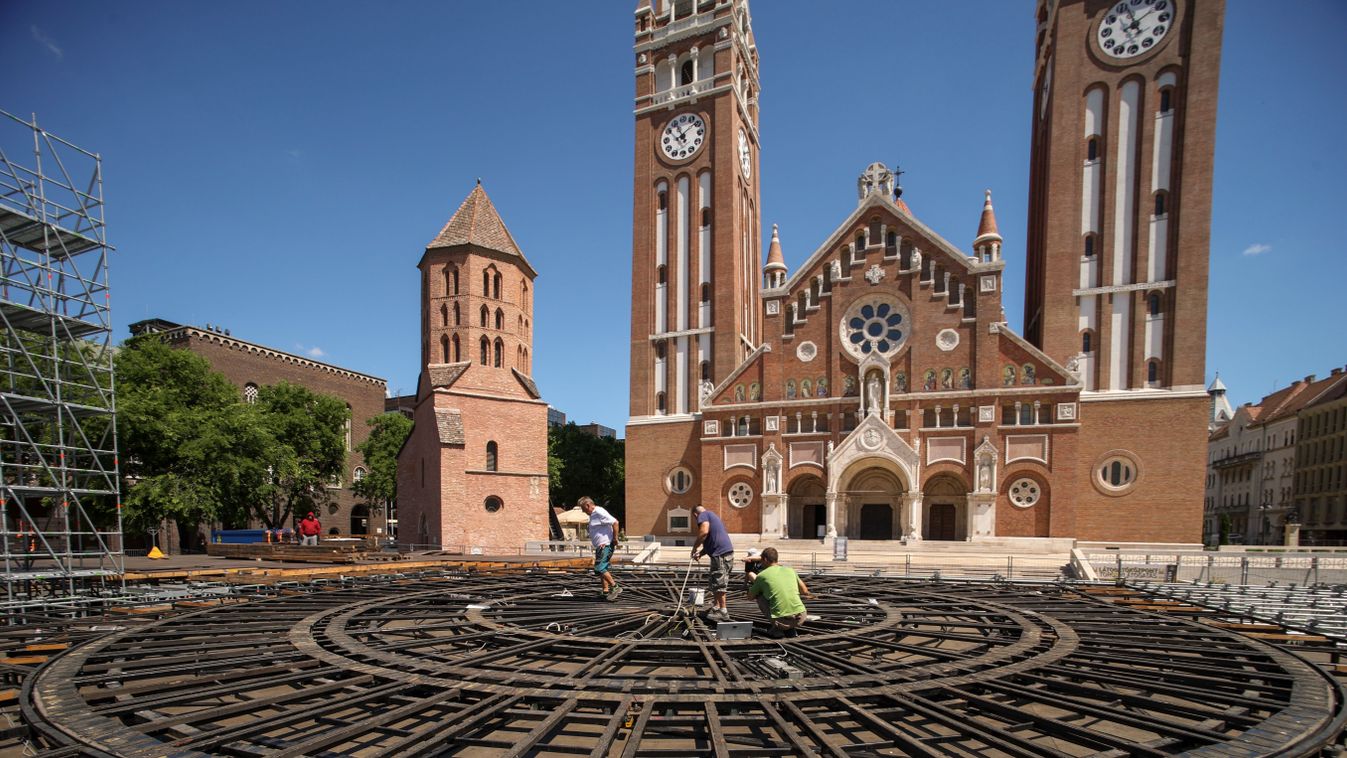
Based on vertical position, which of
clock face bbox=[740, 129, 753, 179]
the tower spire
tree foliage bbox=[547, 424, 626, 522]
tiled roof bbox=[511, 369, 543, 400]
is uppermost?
clock face bbox=[740, 129, 753, 179]

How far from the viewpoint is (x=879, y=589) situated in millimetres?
11609

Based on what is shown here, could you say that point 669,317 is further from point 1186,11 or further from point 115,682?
point 115,682

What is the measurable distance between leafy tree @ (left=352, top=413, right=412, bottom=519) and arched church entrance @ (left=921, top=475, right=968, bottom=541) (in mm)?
32976

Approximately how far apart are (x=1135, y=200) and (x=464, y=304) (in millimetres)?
32688

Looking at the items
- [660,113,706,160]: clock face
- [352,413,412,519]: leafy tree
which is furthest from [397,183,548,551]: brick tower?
[660,113,706,160]: clock face

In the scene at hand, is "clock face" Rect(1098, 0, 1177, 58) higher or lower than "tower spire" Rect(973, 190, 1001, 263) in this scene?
higher

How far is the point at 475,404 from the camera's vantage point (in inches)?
1217

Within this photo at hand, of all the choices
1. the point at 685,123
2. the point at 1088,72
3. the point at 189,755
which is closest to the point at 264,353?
the point at 685,123

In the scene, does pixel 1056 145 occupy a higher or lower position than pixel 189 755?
higher

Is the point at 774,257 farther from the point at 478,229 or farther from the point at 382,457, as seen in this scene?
the point at 382,457

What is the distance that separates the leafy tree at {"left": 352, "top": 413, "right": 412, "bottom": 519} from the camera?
4456 centimetres

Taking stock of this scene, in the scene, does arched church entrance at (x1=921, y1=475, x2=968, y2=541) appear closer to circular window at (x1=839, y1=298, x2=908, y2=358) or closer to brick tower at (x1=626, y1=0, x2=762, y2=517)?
circular window at (x1=839, y1=298, x2=908, y2=358)

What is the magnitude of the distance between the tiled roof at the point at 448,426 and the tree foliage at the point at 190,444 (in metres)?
8.53

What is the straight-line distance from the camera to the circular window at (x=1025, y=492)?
30.2 metres
